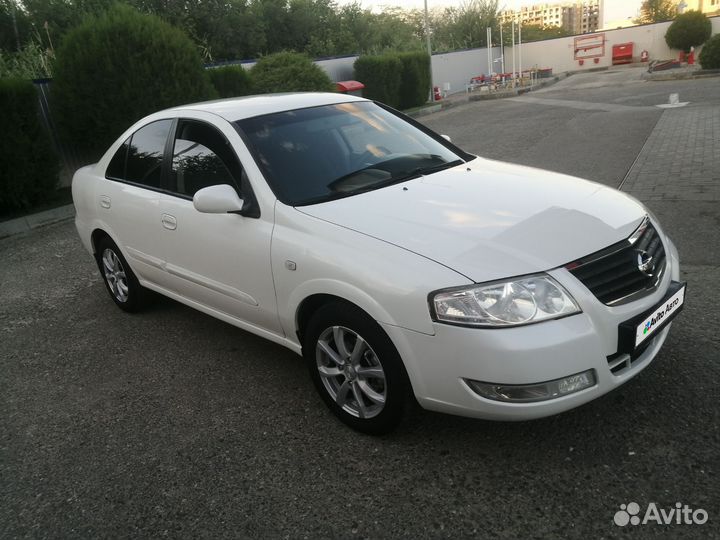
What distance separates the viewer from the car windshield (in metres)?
3.36

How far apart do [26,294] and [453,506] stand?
507cm

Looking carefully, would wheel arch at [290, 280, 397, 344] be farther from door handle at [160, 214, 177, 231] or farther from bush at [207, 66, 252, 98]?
bush at [207, 66, 252, 98]

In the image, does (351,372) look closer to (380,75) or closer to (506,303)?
(506,303)

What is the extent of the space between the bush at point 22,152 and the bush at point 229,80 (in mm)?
4653

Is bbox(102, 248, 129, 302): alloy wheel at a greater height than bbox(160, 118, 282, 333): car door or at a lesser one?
lesser

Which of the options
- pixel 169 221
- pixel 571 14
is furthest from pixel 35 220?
pixel 571 14

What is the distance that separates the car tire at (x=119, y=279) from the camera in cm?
482

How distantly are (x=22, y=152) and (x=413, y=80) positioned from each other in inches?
630

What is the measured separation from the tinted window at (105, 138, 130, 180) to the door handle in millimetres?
836

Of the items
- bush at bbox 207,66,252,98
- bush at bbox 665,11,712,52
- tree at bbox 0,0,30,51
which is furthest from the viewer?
bush at bbox 665,11,712,52

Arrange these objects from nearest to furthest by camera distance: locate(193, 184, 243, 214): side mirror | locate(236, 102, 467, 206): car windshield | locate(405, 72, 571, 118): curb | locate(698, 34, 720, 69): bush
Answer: locate(193, 184, 243, 214): side mirror
locate(236, 102, 467, 206): car windshield
locate(405, 72, 571, 118): curb
locate(698, 34, 720, 69): bush

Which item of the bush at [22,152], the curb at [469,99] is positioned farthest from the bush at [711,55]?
the bush at [22,152]

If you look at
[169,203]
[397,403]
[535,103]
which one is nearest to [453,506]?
[397,403]

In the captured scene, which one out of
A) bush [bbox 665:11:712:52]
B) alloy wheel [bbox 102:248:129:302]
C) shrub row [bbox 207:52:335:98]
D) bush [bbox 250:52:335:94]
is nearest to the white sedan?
alloy wheel [bbox 102:248:129:302]
